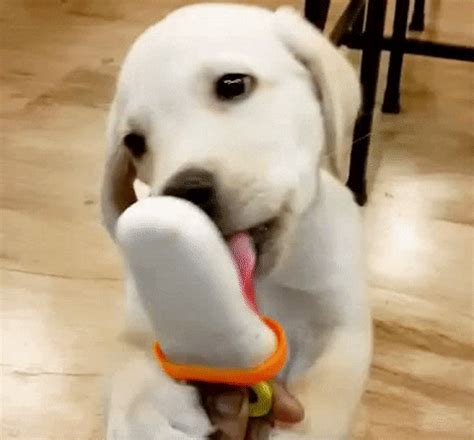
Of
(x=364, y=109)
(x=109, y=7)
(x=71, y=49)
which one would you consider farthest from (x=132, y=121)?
(x=109, y=7)

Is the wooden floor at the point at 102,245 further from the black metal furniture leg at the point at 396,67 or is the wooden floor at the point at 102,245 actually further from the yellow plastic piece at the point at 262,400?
the yellow plastic piece at the point at 262,400

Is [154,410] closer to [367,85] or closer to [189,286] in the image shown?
[189,286]

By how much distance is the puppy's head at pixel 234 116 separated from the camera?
32.3 inches

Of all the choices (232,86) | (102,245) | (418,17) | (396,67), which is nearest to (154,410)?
(232,86)

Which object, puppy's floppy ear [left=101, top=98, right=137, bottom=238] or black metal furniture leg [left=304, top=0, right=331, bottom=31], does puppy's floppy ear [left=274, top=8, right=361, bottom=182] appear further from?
black metal furniture leg [left=304, top=0, right=331, bottom=31]

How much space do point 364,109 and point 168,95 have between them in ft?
2.56

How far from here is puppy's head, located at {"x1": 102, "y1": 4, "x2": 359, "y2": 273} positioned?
2.69ft

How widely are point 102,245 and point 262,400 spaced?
0.76 metres

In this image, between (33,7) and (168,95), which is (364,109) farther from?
(33,7)

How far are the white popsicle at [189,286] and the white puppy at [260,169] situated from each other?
7cm

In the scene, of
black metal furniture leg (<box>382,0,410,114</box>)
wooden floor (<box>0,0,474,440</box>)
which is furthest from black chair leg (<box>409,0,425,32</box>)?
black metal furniture leg (<box>382,0,410,114</box>)

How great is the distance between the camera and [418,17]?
2.15 m

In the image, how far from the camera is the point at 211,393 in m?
0.84

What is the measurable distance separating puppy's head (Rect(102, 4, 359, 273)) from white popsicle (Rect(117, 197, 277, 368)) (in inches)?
2.7
